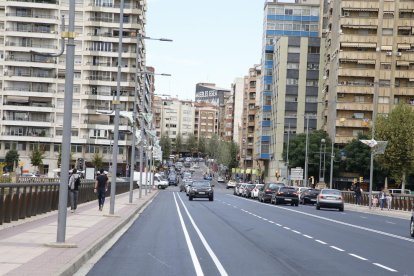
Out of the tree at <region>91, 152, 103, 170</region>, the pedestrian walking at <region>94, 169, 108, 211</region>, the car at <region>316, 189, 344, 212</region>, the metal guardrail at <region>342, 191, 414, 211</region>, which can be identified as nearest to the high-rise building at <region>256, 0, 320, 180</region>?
the tree at <region>91, 152, 103, 170</region>

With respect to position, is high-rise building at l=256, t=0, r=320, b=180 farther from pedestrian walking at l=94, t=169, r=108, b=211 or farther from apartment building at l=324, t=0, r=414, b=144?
pedestrian walking at l=94, t=169, r=108, b=211

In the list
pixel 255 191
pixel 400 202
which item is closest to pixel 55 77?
pixel 255 191

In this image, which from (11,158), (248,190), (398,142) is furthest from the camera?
(11,158)

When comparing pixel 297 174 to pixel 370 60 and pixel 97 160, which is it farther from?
pixel 97 160

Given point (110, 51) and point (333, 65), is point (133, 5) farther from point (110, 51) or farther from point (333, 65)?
point (333, 65)

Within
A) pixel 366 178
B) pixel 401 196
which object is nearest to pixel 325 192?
pixel 401 196

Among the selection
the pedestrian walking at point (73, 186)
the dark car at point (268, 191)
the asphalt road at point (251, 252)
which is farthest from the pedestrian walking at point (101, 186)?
the dark car at point (268, 191)

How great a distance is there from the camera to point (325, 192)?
5753 centimetres

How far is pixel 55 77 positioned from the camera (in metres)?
117

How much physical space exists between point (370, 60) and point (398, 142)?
2956 cm

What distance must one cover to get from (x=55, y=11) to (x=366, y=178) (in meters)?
51.2

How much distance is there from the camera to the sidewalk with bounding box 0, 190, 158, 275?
12461 millimetres

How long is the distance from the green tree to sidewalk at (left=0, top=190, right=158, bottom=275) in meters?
64.4

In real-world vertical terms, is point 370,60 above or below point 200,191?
above
